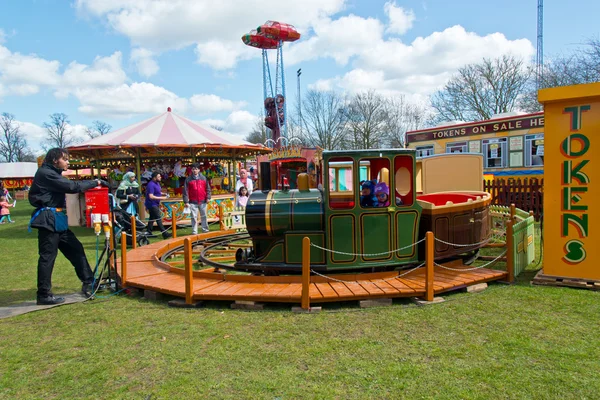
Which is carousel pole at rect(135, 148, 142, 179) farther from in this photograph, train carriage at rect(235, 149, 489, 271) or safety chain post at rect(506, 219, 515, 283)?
safety chain post at rect(506, 219, 515, 283)

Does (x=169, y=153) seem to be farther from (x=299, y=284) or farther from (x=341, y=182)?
(x=299, y=284)

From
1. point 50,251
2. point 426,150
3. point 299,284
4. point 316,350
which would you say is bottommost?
point 316,350

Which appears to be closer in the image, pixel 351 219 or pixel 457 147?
pixel 351 219

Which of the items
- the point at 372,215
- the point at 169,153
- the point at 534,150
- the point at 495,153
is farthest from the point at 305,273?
the point at 495,153

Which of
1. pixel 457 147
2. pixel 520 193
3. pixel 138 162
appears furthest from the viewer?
pixel 457 147

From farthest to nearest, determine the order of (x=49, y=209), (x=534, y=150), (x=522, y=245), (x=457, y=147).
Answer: (x=457, y=147) < (x=534, y=150) < (x=522, y=245) < (x=49, y=209)

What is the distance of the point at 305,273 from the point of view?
16.7 feet

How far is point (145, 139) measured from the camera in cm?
1511

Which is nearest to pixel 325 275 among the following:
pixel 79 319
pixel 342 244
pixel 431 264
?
pixel 342 244

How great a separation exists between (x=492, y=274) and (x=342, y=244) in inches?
94.8

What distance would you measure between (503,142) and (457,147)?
6.22 ft

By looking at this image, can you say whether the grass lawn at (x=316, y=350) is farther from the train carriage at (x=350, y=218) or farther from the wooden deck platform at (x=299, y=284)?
the train carriage at (x=350, y=218)

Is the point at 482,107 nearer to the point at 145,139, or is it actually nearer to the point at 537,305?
the point at 145,139

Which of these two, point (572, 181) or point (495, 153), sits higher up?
point (495, 153)
